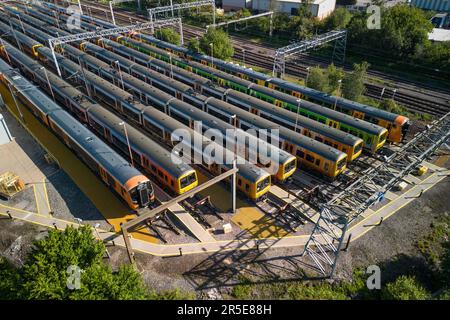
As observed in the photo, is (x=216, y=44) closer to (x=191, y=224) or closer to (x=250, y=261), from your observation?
(x=191, y=224)

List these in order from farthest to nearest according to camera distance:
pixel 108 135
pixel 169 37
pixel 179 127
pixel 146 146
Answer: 1. pixel 169 37
2. pixel 108 135
3. pixel 179 127
4. pixel 146 146

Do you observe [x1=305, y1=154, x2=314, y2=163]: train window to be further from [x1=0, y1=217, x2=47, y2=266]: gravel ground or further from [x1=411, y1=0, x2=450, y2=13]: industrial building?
[x1=411, y1=0, x2=450, y2=13]: industrial building

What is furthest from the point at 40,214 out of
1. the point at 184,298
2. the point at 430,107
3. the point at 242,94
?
the point at 430,107

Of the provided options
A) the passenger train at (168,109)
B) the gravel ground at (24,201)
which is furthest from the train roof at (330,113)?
the gravel ground at (24,201)

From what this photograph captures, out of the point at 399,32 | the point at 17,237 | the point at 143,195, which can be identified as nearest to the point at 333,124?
the point at 143,195

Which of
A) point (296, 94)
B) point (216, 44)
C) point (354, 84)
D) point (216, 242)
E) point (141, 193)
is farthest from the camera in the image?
point (216, 44)

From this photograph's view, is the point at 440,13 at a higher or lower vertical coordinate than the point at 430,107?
higher

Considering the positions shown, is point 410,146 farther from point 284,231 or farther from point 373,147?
point 284,231
